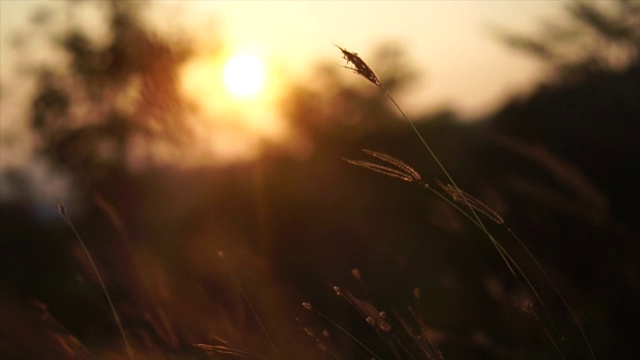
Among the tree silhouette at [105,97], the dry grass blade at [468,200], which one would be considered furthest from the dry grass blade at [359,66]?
the tree silhouette at [105,97]

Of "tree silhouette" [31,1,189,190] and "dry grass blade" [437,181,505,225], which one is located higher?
"dry grass blade" [437,181,505,225]

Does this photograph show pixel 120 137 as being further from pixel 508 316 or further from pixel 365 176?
pixel 508 316

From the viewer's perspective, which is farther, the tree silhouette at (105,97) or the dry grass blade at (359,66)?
the tree silhouette at (105,97)

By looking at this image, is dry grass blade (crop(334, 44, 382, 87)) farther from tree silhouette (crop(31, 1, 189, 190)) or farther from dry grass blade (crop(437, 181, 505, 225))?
tree silhouette (crop(31, 1, 189, 190))

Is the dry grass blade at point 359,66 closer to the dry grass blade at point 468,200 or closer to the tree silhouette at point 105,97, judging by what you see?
the dry grass blade at point 468,200

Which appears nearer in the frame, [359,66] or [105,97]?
[359,66]

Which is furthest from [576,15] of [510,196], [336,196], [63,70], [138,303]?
[63,70]

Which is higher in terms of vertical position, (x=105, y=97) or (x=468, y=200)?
(x=468, y=200)

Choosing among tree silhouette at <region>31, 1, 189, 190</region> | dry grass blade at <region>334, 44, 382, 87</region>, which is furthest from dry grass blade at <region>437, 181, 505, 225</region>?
tree silhouette at <region>31, 1, 189, 190</region>

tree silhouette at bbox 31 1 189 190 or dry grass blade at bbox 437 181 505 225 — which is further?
tree silhouette at bbox 31 1 189 190

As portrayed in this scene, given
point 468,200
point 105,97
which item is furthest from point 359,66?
point 105,97

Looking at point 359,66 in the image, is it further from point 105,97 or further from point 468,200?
point 105,97
